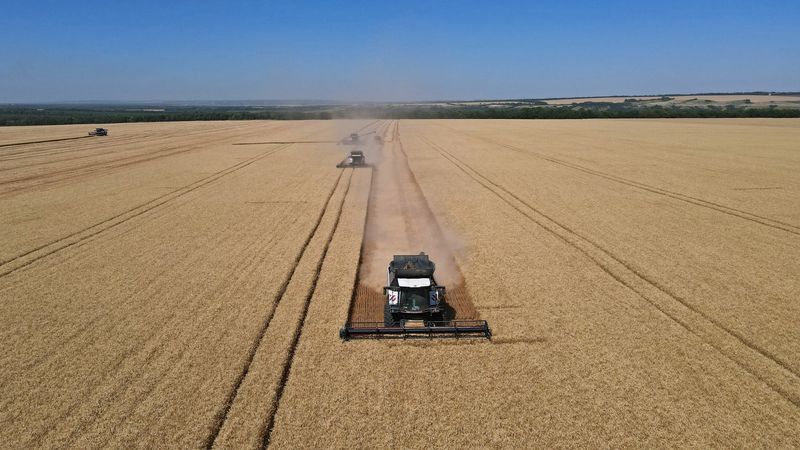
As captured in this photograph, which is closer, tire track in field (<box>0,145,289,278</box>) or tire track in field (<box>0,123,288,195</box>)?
tire track in field (<box>0,145,289,278</box>)

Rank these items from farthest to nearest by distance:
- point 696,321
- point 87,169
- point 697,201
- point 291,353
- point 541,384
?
1. point 87,169
2. point 697,201
3. point 696,321
4. point 291,353
5. point 541,384

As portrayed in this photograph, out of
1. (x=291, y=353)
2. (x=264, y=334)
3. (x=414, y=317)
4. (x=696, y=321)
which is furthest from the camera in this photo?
(x=696, y=321)

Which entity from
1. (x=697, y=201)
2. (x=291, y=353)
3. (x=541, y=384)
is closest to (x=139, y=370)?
(x=291, y=353)

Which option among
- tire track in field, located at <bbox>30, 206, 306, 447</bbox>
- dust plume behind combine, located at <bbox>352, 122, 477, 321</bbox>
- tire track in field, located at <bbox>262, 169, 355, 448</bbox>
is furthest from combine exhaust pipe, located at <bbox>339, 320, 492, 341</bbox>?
tire track in field, located at <bbox>30, 206, 306, 447</bbox>

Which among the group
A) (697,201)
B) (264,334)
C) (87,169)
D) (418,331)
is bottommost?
(264,334)

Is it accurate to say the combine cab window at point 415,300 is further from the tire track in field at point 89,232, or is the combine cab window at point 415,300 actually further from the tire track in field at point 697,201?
the tire track in field at point 697,201

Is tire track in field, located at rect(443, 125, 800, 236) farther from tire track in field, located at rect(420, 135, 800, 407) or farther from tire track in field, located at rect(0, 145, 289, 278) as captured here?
tire track in field, located at rect(0, 145, 289, 278)

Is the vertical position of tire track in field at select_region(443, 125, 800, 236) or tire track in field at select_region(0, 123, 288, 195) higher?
tire track in field at select_region(0, 123, 288, 195)

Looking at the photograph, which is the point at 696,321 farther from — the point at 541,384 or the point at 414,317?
the point at 414,317
